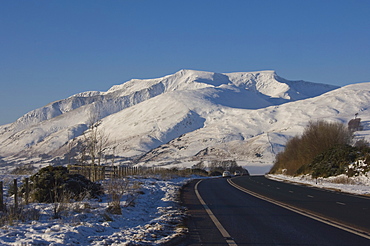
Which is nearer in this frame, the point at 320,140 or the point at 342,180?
the point at 342,180

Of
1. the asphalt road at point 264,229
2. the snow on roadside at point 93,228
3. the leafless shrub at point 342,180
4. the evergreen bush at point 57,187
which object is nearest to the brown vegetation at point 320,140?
the leafless shrub at point 342,180

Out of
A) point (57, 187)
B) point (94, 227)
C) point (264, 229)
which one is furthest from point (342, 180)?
point (94, 227)

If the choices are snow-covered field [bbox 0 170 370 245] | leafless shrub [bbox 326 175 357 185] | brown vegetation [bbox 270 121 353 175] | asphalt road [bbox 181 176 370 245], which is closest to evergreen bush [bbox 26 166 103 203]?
snow-covered field [bbox 0 170 370 245]

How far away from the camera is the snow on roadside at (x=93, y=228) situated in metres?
9.52

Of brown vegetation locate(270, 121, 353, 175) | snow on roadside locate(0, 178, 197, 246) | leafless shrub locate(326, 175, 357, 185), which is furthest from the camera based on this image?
brown vegetation locate(270, 121, 353, 175)

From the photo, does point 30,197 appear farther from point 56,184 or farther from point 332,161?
point 332,161

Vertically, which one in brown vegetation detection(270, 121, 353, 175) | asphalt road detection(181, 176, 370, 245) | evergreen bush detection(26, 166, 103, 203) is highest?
brown vegetation detection(270, 121, 353, 175)

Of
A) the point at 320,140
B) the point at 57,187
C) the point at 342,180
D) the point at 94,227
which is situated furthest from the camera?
the point at 320,140

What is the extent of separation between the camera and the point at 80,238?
9.84 m

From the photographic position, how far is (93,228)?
35.9ft

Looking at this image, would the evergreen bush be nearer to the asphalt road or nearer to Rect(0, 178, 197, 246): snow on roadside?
Rect(0, 178, 197, 246): snow on roadside

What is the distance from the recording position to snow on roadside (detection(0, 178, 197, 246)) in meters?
9.52

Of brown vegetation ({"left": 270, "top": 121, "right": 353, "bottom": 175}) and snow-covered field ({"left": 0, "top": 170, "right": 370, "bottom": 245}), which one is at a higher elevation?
brown vegetation ({"left": 270, "top": 121, "right": 353, "bottom": 175})

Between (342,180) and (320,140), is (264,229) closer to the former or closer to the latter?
(342,180)
